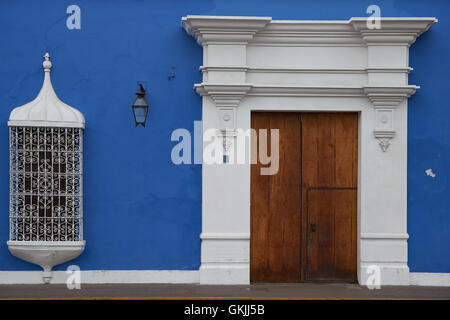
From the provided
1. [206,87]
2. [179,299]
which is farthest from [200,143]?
[179,299]

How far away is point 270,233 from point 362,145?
1.73 meters

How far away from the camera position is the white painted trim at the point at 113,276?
7992mm

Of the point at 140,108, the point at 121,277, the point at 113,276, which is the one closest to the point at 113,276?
the point at 113,276

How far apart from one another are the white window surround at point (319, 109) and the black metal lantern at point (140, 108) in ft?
2.54

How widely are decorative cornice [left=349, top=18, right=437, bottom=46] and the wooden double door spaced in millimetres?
1065

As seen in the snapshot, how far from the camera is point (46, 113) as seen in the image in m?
7.80

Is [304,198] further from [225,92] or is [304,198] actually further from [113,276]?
[113,276]

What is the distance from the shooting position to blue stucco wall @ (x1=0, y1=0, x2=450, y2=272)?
7.99 metres

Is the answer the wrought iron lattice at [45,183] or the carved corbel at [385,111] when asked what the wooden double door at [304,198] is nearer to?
the carved corbel at [385,111]

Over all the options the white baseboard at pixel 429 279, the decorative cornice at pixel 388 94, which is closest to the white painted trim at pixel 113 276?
the white baseboard at pixel 429 279

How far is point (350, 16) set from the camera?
8031mm

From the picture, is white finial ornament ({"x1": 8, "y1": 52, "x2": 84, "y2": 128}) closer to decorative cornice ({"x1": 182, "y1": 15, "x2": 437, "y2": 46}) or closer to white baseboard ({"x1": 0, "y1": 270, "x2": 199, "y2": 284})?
decorative cornice ({"x1": 182, "y1": 15, "x2": 437, "y2": 46})

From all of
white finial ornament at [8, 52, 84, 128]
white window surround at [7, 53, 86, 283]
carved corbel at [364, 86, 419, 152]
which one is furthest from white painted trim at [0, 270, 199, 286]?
carved corbel at [364, 86, 419, 152]

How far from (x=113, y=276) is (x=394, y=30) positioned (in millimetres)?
5010
